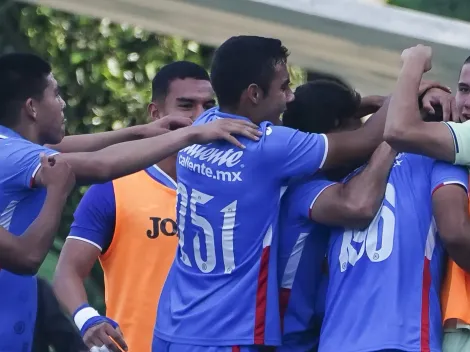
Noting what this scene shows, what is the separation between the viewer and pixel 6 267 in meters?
4.39

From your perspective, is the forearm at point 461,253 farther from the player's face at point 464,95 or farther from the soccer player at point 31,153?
the soccer player at point 31,153

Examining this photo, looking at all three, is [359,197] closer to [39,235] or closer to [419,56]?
[419,56]

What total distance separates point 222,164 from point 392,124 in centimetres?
63

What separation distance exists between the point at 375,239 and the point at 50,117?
140 cm

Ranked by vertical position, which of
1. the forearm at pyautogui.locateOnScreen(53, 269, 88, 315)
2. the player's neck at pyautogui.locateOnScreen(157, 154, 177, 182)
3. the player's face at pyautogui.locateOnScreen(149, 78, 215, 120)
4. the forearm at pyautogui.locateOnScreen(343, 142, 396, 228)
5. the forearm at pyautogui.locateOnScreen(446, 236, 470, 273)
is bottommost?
the forearm at pyautogui.locateOnScreen(53, 269, 88, 315)

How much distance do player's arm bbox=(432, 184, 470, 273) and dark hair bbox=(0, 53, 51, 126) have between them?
1.64 m

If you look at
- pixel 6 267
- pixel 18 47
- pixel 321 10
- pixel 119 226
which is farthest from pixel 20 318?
pixel 18 47

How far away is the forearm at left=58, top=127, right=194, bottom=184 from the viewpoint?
4.55 m

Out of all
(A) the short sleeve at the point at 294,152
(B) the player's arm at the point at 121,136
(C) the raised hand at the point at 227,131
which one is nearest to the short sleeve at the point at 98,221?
(B) the player's arm at the point at 121,136

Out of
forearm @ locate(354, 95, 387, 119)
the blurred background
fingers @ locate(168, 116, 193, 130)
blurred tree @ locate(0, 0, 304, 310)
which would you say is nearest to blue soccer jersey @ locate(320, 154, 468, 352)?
forearm @ locate(354, 95, 387, 119)

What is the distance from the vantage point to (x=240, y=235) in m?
4.38

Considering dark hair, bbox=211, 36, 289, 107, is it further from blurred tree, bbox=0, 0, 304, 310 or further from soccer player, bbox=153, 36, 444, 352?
blurred tree, bbox=0, 0, 304, 310

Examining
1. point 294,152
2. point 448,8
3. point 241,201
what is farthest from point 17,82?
point 448,8

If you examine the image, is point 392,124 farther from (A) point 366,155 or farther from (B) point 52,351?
(B) point 52,351
